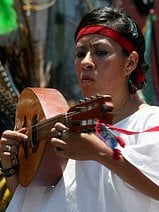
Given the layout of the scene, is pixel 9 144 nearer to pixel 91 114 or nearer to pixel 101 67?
pixel 101 67

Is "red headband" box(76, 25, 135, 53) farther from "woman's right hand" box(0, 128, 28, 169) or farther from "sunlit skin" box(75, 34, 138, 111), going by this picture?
"woman's right hand" box(0, 128, 28, 169)

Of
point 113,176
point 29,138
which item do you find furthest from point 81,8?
point 113,176

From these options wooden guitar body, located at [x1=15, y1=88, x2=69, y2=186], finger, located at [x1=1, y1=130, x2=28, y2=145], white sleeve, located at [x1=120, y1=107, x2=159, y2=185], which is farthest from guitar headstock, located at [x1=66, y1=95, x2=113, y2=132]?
finger, located at [x1=1, y1=130, x2=28, y2=145]

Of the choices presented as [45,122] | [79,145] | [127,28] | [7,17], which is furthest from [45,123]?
[7,17]

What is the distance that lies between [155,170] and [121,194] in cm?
18

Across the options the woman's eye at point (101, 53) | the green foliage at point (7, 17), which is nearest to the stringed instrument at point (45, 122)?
the woman's eye at point (101, 53)

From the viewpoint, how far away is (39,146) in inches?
100

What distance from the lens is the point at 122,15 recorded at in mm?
2533

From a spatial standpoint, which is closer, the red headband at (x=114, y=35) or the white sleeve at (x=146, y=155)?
the white sleeve at (x=146, y=155)

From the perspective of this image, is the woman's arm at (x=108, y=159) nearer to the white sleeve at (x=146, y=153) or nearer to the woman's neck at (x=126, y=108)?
the white sleeve at (x=146, y=153)

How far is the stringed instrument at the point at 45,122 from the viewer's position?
2.09 meters

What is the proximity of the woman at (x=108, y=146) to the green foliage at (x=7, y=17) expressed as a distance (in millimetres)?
2750

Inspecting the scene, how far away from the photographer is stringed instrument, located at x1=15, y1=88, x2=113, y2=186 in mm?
2090

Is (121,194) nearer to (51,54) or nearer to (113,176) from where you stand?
(113,176)
